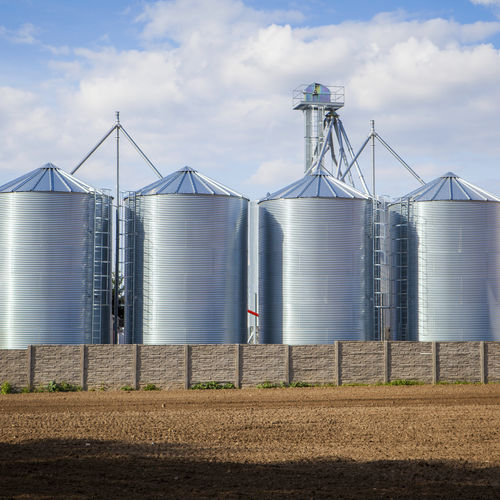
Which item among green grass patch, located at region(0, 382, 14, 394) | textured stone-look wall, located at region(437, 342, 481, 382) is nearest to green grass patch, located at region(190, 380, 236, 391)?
green grass patch, located at region(0, 382, 14, 394)

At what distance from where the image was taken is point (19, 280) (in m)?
31.0

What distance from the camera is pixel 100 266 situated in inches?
1316

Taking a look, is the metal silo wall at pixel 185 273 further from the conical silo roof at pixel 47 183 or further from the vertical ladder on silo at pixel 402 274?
the vertical ladder on silo at pixel 402 274

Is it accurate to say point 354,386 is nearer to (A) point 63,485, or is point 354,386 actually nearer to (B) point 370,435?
(B) point 370,435

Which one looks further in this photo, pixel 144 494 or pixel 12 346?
pixel 12 346

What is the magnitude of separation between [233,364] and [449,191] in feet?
42.8

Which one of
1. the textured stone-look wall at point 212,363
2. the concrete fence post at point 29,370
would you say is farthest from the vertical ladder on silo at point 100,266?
the textured stone-look wall at point 212,363

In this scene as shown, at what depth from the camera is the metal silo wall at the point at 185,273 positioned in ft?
104

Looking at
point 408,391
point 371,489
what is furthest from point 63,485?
point 408,391

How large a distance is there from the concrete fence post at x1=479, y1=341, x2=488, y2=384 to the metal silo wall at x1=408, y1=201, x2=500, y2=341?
2.60 metres

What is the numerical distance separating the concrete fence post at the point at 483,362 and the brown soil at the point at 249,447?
463cm

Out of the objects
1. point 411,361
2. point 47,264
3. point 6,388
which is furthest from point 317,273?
point 6,388

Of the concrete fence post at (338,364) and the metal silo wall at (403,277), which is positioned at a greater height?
the metal silo wall at (403,277)

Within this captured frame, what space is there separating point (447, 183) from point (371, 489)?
1010 inches
